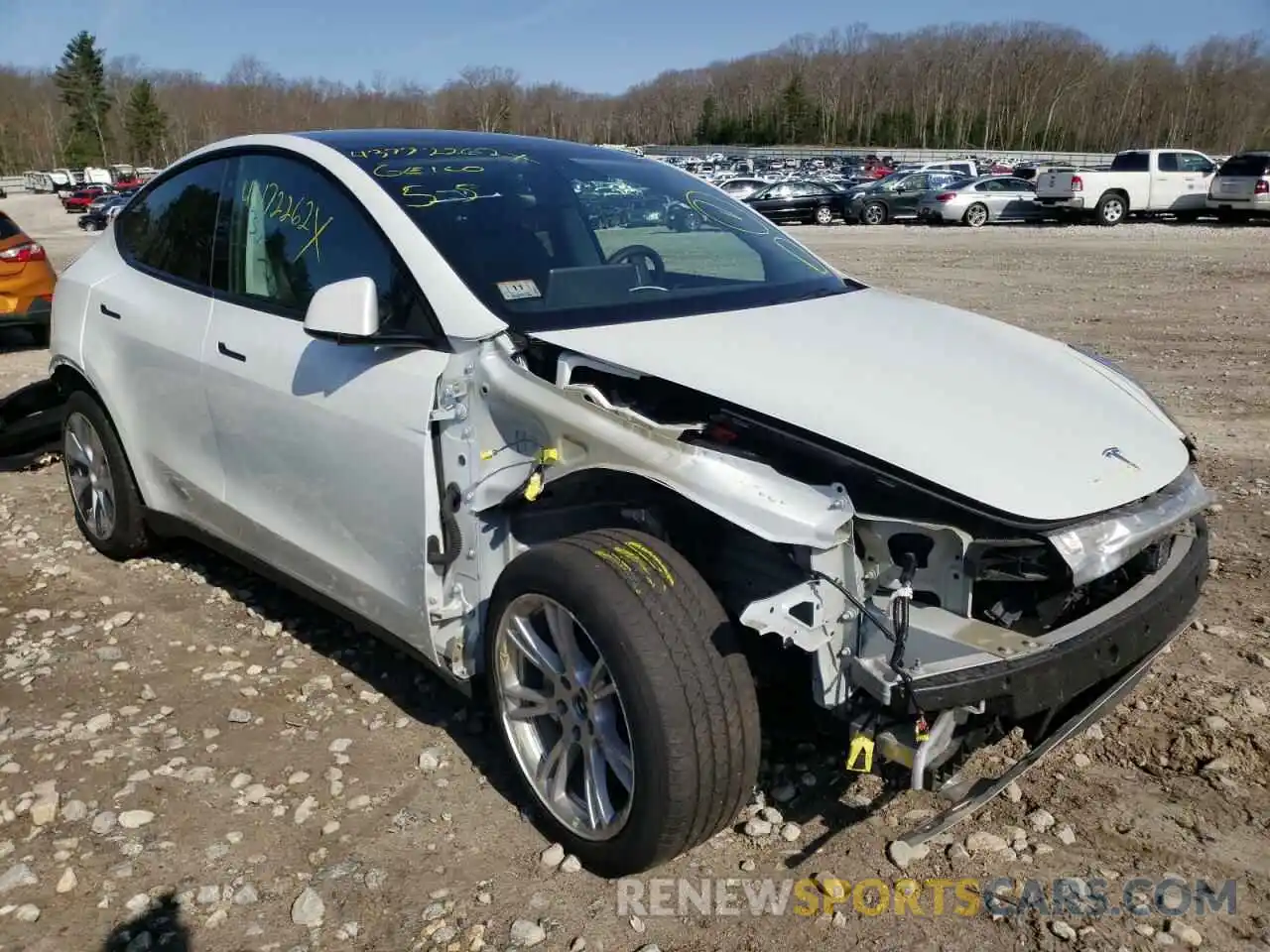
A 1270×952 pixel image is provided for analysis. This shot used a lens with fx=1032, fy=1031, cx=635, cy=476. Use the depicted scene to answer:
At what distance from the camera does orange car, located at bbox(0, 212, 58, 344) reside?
395 inches

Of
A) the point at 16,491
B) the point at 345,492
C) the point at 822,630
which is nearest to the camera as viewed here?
the point at 822,630

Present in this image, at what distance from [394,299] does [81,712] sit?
5.99 ft

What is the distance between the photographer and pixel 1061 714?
101 inches

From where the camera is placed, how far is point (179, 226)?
→ 13.0ft

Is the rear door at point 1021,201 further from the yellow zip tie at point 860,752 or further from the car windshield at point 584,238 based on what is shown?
the yellow zip tie at point 860,752

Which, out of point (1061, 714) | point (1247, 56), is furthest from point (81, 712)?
point (1247, 56)

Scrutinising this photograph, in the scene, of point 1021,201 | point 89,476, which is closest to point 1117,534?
point 89,476

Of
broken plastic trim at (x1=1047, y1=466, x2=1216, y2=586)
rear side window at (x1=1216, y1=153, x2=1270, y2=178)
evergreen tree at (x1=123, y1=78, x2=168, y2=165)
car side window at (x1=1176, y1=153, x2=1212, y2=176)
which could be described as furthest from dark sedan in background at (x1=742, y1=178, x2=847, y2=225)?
evergreen tree at (x1=123, y1=78, x2=168, y2=165)

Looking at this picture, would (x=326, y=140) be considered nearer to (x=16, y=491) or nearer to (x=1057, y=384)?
(x=1057, y=384)

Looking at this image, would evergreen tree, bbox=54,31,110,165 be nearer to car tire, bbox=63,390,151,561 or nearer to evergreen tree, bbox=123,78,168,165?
evergreen tree, bbox=123,78,168,165

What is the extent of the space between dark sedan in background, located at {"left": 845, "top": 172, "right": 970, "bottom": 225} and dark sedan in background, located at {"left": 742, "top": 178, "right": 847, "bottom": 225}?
47 centimetres

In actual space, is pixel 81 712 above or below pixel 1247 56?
below

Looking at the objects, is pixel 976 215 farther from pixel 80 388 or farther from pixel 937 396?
pixel 937 396

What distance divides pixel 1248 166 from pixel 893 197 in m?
9.06
